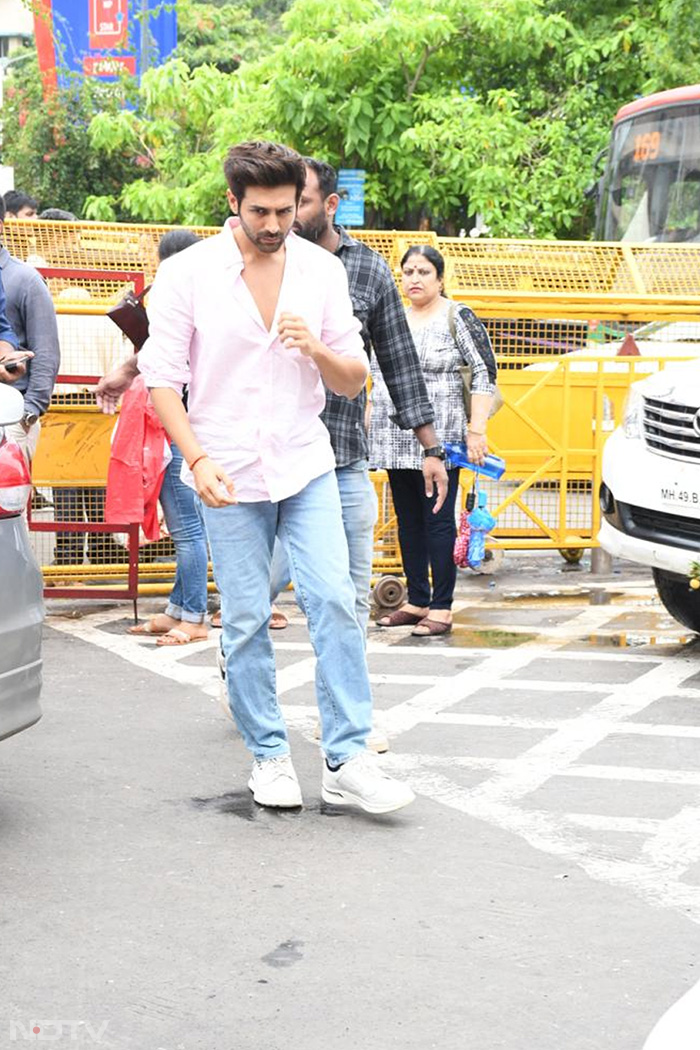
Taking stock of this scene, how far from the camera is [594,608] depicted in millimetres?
9281

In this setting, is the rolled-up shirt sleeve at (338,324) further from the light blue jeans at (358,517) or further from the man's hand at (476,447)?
the man's hand at (476,447)

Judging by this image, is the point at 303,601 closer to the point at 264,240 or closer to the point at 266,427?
the point at 266,427

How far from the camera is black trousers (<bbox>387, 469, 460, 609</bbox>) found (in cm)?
830

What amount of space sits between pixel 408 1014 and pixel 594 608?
575 centimetres

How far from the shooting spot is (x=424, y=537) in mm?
8578

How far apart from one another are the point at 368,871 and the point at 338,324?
1.59 meters

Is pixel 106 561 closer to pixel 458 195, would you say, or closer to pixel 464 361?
pixel 464 361

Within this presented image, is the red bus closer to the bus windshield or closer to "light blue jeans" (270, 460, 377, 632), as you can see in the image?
the bus windshield

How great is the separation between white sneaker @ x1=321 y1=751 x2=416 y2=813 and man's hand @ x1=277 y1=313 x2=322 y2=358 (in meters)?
1.22

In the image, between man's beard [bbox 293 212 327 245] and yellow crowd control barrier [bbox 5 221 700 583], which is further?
yellow crowd control barrier [bbox 5 221 700 583]

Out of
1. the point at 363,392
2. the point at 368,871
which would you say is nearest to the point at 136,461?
the point at 363,392

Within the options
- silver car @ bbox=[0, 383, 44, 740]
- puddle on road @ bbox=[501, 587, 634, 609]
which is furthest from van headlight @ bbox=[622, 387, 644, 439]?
silver car @ bbox=[0, 383, 44, 740]

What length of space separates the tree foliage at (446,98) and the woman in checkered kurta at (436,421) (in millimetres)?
11871

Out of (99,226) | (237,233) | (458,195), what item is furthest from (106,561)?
(458,195)
